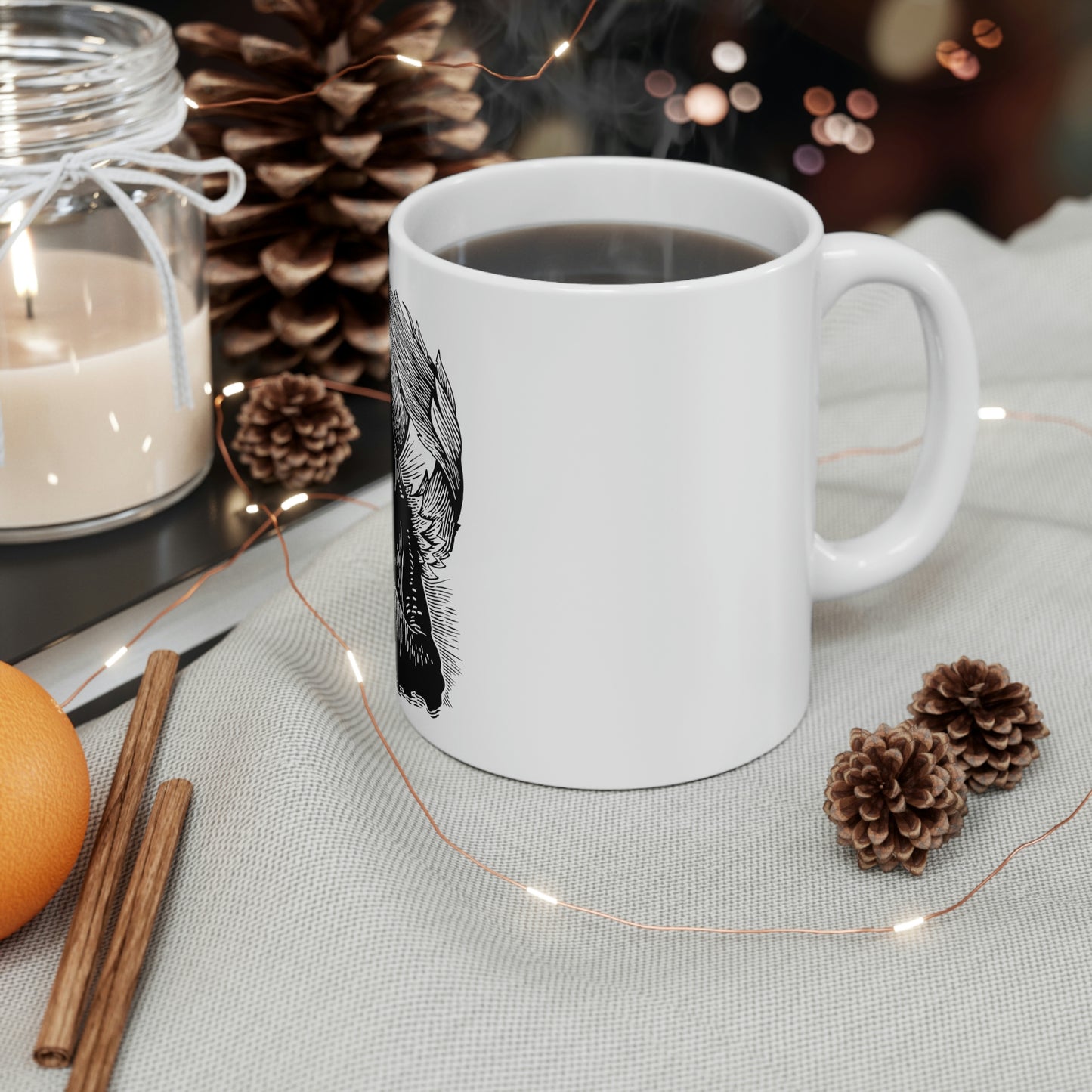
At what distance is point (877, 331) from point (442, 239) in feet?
1.49

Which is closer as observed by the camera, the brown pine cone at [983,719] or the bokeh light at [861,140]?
the brown pine cone at [983,719]

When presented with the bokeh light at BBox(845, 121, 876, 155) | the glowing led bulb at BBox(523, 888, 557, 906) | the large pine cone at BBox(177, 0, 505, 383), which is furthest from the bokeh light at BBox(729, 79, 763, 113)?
the glowing led bulb at BBox(523, 888, 557, 906)

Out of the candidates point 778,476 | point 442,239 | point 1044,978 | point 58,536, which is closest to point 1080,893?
point 1044,978

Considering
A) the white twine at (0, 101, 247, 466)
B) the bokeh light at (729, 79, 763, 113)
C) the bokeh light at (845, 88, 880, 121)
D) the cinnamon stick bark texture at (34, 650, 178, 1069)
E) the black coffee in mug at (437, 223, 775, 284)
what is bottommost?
the cinnamon stick bark texture at (34, 650, 178, 1069)

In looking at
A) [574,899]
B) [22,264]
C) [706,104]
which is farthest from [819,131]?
[574,899]

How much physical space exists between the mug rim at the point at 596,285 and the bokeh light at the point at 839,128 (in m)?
0.63

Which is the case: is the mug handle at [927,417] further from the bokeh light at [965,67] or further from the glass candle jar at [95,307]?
the bokeh light at [965,67]

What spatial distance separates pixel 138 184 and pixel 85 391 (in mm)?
112

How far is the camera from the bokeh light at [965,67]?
1.15 metres

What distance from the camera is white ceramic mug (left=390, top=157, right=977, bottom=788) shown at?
17.3 inches

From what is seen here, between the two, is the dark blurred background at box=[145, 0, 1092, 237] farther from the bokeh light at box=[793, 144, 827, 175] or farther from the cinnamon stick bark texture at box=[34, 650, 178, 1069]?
the cinnamon stick bark texture at box=[34, 650, 178, 1069]

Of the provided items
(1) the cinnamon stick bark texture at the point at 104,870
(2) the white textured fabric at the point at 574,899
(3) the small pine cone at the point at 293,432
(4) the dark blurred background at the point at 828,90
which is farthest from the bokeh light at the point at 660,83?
Answer: (1) the cinnamon stick bark texture at the point at 104,870

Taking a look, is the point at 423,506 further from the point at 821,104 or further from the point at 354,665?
the point at 821,104

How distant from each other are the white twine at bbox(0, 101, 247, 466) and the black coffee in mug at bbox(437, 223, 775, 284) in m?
0.19
